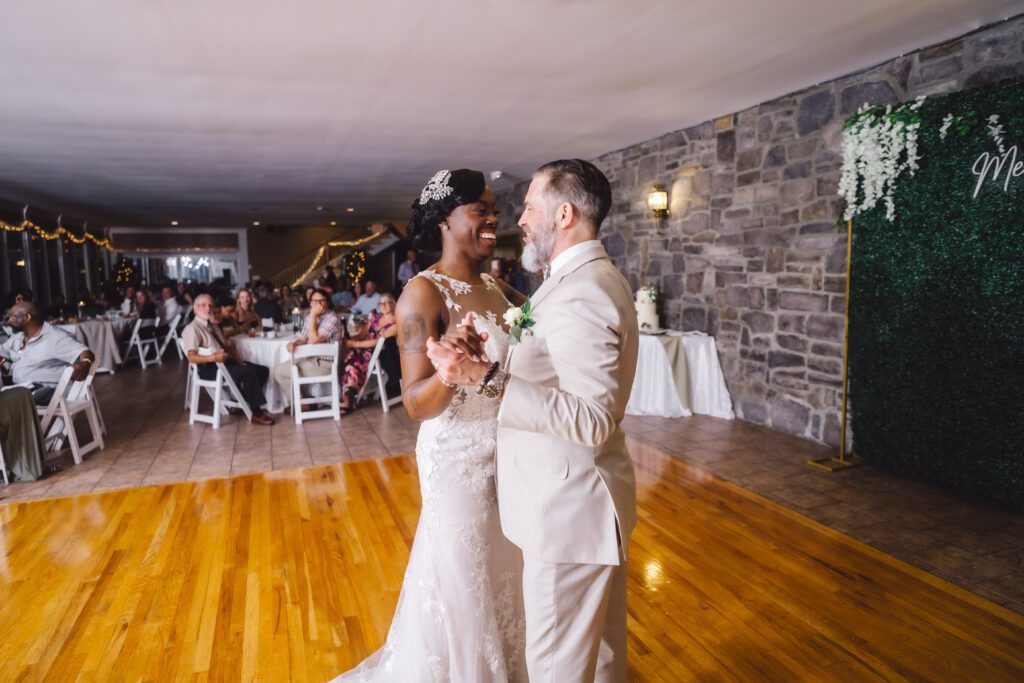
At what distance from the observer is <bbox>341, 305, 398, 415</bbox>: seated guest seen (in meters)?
6.45

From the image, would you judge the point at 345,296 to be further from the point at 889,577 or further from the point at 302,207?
the point at 889,577

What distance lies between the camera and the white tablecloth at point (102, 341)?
887cm

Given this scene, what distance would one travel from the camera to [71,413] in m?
4.87

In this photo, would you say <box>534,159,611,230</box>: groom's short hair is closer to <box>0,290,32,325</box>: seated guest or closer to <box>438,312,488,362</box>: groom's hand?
<box>438,312,488,362</box>: groom's hand

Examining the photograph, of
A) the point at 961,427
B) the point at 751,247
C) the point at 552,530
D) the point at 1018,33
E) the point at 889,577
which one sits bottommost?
the point at 889,577

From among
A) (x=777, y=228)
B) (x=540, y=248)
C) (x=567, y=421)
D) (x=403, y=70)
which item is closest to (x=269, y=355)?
(x=403, y=70)

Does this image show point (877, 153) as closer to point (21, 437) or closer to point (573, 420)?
point (573, 420)

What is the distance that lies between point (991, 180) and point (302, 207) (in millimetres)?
12351

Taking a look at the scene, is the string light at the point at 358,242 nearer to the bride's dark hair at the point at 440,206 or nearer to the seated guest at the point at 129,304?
the seated guest at the point at 129,304

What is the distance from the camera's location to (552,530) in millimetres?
1426

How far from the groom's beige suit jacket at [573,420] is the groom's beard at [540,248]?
0.08m

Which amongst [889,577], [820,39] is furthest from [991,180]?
[889,577]

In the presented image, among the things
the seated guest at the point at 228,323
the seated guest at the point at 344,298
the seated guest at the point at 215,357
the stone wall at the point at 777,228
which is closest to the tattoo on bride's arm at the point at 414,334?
the stone wall at the point at 777,228

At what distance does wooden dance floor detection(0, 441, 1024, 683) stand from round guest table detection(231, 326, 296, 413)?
2532 millimetres
